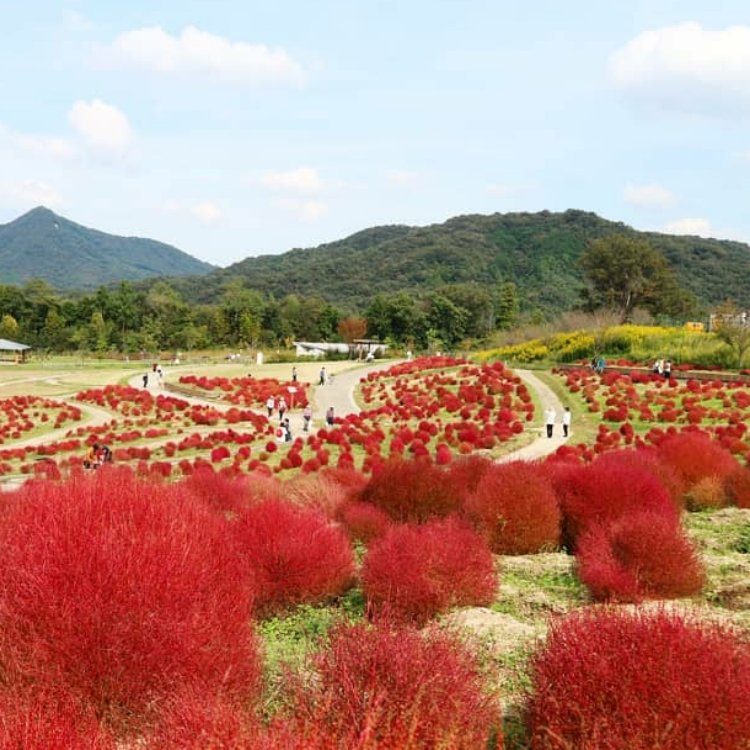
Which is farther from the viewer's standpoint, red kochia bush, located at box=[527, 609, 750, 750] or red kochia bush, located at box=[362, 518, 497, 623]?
red kochia bush, located at box=[362, 518, 497, 623]

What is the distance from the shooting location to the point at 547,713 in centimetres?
460

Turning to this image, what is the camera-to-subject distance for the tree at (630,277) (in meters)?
71.4

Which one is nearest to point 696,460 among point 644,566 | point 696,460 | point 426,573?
point 696,460

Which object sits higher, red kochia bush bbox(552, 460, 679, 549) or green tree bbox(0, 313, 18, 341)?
green tree bbox(0, 313, 18, 341)

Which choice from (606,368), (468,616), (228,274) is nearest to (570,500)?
(468,616)

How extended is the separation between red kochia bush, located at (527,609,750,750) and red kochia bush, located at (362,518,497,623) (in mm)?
2940

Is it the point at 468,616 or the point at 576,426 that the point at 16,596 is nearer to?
the point at 468,616

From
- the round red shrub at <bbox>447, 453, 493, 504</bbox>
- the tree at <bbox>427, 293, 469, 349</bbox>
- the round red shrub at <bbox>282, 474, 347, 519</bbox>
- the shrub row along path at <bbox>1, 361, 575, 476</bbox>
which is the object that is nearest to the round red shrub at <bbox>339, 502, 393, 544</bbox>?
the round red shrub at <bbox>282, 474, 347, 519</bbox>

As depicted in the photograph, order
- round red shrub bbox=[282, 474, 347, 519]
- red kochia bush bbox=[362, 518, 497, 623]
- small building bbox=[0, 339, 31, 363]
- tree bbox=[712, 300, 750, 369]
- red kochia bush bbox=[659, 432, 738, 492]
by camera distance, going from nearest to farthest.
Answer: red kochia bush bbox=[362, 518, 497, 623]
round red shrub bbox=[282, 474, 347, 519]
red kochia bush bbox=[659, 432, 738, 492]
tree bbox=[712, 300, 750, 369]
small building bbox=[0, 339, 31, 363]

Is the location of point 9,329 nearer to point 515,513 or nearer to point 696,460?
point 696,460

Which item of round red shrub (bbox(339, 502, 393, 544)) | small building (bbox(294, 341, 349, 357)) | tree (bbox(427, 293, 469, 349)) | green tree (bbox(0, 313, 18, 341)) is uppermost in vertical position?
tree (bbox(427, 293, 469, 349))

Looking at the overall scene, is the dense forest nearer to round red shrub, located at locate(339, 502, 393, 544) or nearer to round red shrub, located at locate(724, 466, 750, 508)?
round red shrub, located at locate(724, 466, 750, 508)

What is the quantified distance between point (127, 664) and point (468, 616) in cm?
416

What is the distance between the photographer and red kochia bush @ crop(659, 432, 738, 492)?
14977mm
